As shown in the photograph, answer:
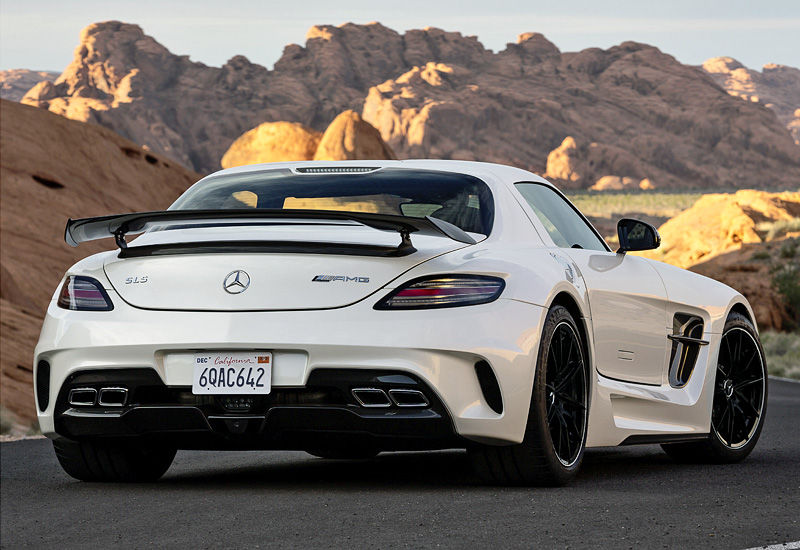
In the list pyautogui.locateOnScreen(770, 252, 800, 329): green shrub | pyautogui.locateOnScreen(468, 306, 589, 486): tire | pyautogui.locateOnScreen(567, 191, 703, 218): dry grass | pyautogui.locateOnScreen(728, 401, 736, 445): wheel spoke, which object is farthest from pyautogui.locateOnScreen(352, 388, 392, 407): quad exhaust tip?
pyautogui.locateOnScreen(567, 191, 703, 218): dry grass

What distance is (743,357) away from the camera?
7480 mm

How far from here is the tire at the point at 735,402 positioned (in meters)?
7.11

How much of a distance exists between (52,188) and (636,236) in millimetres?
22289

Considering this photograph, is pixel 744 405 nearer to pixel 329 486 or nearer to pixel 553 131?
pixel 329 486

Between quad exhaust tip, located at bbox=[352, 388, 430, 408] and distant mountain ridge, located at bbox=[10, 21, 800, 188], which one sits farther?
distant mountain ridge, located at bbox=[10, 21, 800, 188]

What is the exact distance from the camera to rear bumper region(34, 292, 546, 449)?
487cm

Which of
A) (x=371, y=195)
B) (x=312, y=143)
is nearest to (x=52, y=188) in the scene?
(x=371, y=195)

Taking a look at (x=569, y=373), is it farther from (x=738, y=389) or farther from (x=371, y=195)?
(x=738, y=389)

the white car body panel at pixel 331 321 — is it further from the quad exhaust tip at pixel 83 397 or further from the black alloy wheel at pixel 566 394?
the black alloy wheel at pixel 566 394

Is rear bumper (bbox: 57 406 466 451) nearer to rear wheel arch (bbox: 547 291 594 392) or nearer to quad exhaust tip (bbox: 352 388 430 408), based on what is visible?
quad exhaust tip (bbox: 352 388 430 408)

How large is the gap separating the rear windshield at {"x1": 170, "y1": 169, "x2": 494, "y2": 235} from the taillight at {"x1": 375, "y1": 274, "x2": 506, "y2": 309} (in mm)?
636

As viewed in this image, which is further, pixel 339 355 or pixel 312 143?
pixel 312 143

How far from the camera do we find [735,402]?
24.1 feet

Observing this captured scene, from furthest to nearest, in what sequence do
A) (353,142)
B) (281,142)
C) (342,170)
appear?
1. (281,142)
2. (353,142)
3. (342,170)
